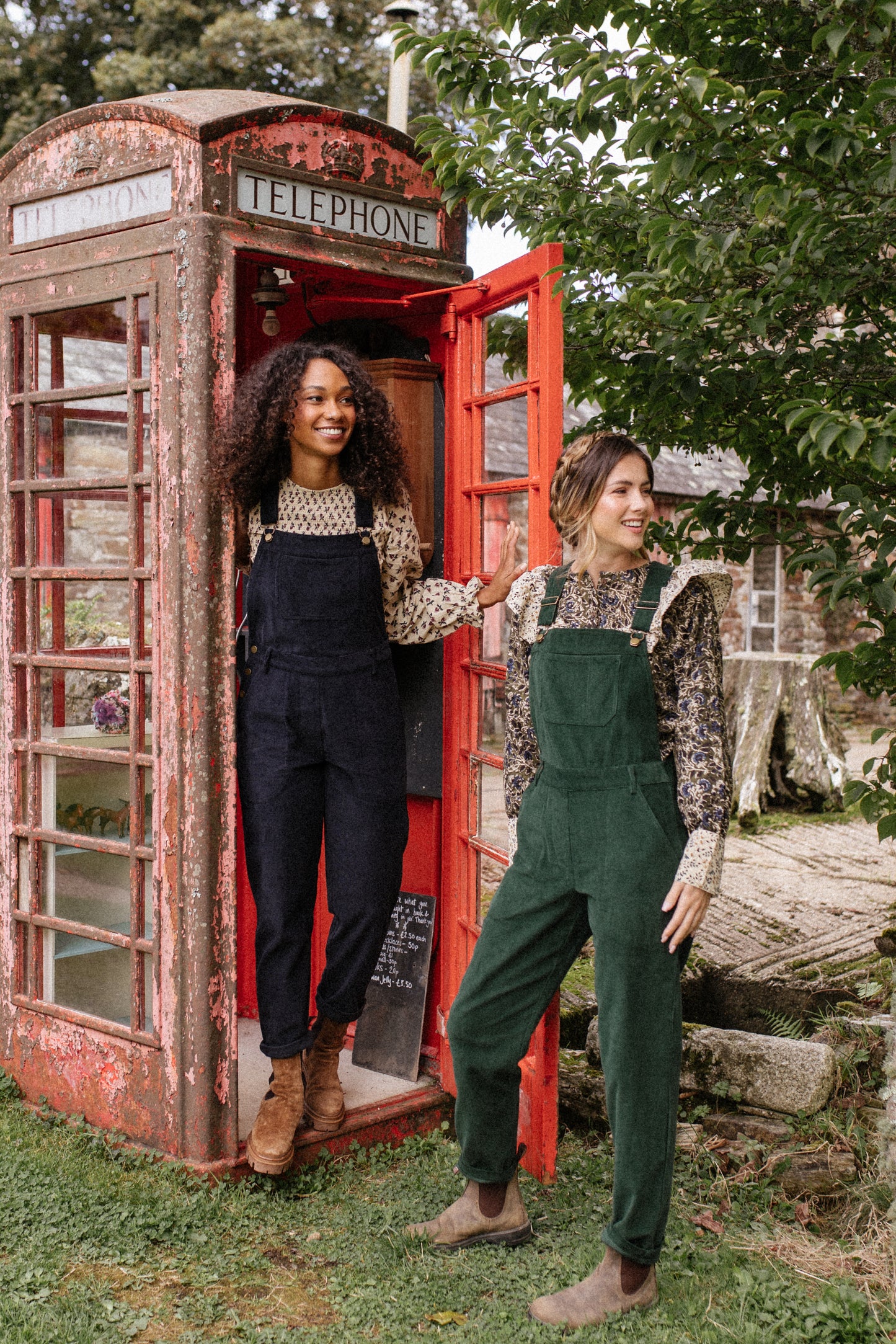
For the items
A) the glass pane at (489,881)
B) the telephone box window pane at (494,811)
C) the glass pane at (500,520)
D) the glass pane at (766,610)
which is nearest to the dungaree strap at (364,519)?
the glass pane at (489,881)

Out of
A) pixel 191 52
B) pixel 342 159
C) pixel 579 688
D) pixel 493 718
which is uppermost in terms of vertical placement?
pixel 191 52

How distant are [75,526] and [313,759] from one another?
135 cm

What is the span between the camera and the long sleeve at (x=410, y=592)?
3.70m

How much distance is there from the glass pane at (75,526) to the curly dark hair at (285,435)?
0.56 metres

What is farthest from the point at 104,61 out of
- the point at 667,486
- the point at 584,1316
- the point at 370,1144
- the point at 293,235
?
the point at 584,1316

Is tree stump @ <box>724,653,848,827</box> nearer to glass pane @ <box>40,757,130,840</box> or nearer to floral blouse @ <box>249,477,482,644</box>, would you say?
floral blouse @ <box>249,477,482,644</box>

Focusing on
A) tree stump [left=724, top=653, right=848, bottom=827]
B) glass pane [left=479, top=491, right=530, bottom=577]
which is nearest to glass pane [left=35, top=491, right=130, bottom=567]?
tree stump [left=724, top=653, right=848, bottom=827]

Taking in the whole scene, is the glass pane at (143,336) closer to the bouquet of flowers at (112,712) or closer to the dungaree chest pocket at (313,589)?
the dungaree chest pocket at (313,589)

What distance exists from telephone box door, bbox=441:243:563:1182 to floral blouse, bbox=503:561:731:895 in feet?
0.91

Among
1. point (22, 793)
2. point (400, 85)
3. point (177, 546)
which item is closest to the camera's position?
point (177, 546)

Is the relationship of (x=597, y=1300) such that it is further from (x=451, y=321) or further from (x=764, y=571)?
(x=764, y=571)

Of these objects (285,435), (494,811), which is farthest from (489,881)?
(285,435)

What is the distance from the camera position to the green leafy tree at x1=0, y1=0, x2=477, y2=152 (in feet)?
47.9

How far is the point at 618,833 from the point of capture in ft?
9.40
